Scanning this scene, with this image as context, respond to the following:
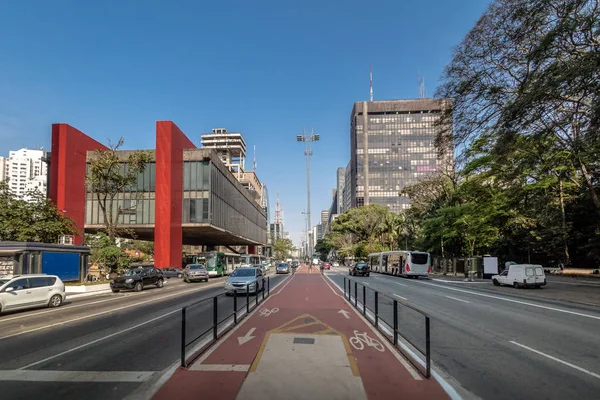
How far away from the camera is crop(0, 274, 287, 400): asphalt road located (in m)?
5.90

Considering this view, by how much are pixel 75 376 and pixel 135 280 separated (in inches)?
850

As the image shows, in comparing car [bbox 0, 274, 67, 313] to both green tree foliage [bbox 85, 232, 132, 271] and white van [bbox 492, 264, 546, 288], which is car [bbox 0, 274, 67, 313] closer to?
green tree foliage [bbox 85, 232, 132, 271]

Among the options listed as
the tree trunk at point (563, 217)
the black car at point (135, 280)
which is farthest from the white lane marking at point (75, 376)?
the tree trunk at point (563, 217)

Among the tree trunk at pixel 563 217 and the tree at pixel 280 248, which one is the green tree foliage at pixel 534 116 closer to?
the tree trunk at pixel 563 217

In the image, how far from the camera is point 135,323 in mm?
12273

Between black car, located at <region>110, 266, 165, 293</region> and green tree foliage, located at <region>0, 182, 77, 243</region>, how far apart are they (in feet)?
29.2

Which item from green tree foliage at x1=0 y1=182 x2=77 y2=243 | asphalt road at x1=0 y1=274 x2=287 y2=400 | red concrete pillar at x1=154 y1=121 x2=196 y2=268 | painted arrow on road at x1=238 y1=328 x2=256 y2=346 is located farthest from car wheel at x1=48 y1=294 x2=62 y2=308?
red concrete pillar at x1=154 y1=121 x2=196 y2=268

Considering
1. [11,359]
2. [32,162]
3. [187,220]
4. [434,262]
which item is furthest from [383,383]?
[32,162]

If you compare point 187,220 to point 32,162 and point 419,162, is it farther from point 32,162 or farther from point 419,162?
point 32,162

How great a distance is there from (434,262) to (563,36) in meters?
45.2

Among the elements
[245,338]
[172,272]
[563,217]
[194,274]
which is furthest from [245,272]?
[563,217]

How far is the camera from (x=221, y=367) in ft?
21.2

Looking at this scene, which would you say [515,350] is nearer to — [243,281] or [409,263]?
[243,281]

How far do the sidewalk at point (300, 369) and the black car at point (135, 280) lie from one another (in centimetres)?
1899
